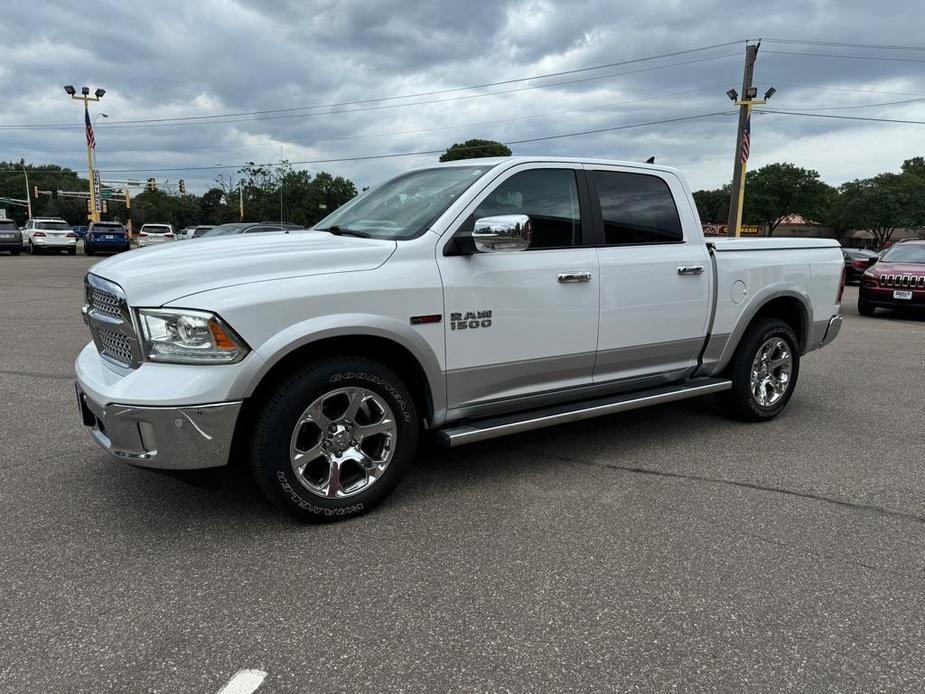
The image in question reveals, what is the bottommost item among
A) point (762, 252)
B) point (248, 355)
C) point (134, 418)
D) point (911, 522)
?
point (911, 522)

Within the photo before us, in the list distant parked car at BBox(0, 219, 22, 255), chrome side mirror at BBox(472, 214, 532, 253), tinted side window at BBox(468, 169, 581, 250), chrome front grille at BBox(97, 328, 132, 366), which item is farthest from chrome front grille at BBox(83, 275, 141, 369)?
distant parked car at BBox(0, 219, 22, 255)

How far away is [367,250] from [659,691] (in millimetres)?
2317

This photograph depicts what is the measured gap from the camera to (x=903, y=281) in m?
12.5

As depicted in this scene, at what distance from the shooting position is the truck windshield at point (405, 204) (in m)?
3.79

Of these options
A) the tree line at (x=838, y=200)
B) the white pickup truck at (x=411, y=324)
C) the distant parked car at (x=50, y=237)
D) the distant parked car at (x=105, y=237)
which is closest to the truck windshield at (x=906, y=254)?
the white pickup truck at (x=411, y=324)

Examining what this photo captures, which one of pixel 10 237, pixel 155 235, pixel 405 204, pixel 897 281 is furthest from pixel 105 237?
pixel 405 204

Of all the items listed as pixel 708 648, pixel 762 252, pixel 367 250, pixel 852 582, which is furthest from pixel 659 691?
pixel 762 252

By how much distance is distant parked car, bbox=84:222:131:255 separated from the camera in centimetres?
3017

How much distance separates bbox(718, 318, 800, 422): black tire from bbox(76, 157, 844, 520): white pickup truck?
0.07 m

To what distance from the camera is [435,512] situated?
11.7 ft

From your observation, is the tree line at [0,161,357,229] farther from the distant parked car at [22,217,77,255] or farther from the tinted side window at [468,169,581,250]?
the tinted side window at [468,169,581,250]

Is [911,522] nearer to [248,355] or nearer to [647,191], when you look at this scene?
[647,191]

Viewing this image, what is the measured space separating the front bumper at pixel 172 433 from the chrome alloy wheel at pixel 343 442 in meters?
0.33

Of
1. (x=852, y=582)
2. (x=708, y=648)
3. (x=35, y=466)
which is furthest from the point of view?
(x=35, y=466)
